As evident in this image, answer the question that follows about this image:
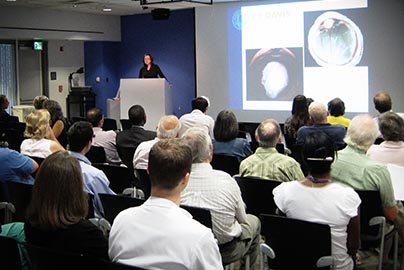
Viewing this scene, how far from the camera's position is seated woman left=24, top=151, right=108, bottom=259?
7.62ft

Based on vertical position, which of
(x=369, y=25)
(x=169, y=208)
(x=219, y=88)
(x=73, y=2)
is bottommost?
(x=169, y=208)

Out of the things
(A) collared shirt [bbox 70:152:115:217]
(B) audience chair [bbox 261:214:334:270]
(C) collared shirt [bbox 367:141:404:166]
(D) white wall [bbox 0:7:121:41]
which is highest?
(D) white wall [bbox 0:7:121:41]

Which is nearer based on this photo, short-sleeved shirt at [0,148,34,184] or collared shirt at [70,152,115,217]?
collared shirt at [70,152,115,217]

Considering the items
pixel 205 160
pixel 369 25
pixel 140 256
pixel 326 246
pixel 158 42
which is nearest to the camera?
pixel 140 256

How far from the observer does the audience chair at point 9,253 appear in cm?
234

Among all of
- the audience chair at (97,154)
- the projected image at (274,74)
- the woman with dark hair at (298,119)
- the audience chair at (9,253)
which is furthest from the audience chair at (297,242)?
the projected image at (274,74)

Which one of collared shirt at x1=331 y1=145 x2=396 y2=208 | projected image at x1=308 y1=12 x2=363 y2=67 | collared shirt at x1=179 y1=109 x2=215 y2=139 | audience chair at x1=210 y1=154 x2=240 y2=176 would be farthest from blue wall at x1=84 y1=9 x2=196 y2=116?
collared shirt at x1=331 y1=145 x2=396 y2=208

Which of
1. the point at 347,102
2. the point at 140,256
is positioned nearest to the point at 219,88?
the point at 347,102

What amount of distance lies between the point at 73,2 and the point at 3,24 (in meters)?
1.75

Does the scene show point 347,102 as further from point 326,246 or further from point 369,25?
point 326,246

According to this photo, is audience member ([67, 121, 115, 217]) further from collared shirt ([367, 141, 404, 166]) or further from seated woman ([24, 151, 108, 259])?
collared shirt ([367, 141, 404, 166])

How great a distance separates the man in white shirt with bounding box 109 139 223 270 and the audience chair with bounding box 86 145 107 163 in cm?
372

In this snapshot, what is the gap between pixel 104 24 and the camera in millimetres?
13633

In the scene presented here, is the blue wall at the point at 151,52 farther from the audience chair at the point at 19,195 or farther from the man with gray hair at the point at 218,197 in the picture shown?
the man with gray hair at the point at 218,197
